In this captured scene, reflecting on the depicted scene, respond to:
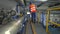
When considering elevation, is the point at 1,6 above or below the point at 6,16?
above

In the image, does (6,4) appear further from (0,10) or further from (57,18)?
(57,18)

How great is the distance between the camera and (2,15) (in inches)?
111

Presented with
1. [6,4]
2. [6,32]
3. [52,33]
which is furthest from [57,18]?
[6,32]

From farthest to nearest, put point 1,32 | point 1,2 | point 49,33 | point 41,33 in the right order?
point 41,33, point 49,33, point 1,2, point 1,32

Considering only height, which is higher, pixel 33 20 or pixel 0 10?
pixel 0 10

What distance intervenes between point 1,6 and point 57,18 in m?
3.16

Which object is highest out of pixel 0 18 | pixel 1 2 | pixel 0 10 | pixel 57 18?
pixel 1 2

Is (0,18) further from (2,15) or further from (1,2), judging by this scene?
(1,2)

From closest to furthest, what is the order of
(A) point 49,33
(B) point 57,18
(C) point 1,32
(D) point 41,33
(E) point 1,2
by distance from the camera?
(C) point 1,32 → (E) point 1,2 → (A) point 49,33 → (D) point 41,33 → (B) point 57,18

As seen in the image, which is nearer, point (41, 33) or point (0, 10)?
point (0, 10)

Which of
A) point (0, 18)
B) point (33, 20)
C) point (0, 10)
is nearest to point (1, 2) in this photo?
point (0, 10)

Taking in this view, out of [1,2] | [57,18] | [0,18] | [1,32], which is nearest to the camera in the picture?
[1,32]

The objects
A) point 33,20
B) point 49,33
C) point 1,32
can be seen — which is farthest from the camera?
point 33,20

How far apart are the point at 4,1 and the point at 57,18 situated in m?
3.10
